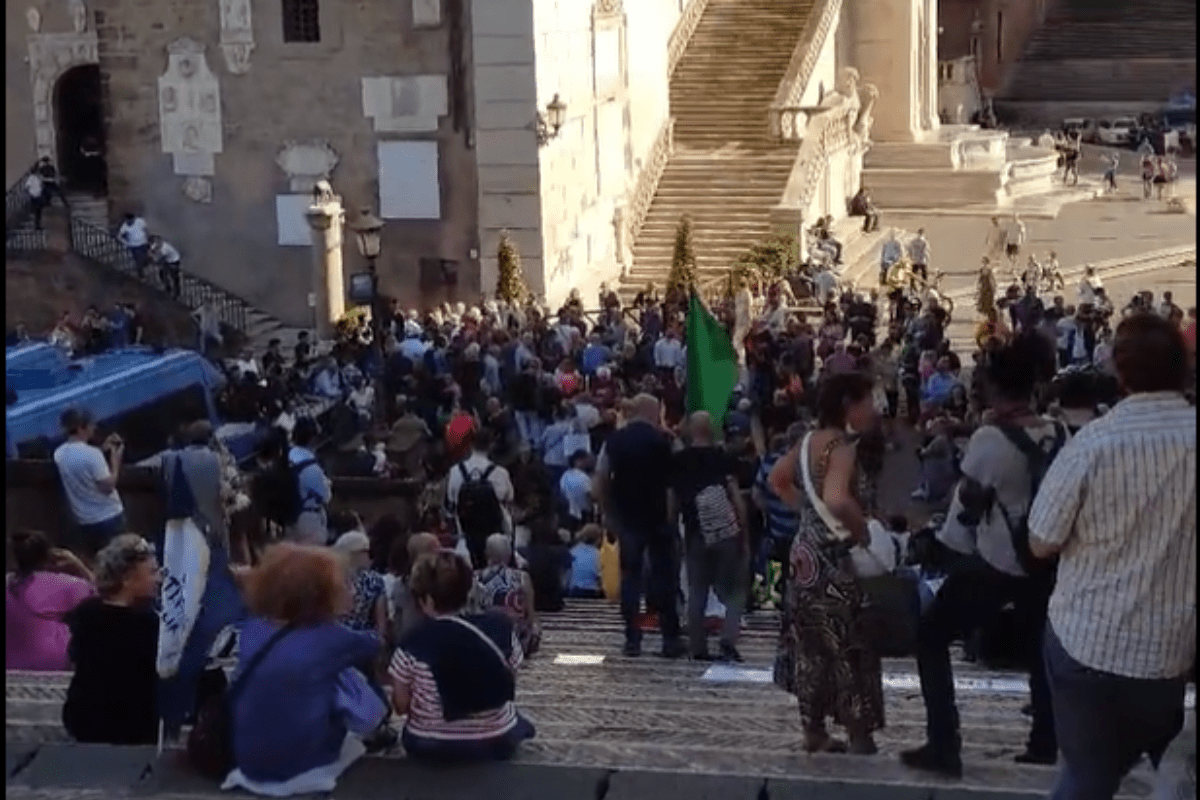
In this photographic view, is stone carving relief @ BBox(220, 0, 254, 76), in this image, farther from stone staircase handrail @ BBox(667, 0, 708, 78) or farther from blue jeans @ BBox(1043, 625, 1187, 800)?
blue jeans @ BBox(1043, 625, 1187, 800)

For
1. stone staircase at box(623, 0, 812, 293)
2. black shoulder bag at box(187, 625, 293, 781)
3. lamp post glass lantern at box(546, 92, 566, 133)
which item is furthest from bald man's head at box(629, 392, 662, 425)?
stone staircase at box(623, 0, 812, 293)

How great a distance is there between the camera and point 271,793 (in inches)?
287

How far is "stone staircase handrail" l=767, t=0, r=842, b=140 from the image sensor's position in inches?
1407

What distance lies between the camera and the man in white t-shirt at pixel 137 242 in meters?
30.8

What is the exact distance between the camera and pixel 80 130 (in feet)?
110

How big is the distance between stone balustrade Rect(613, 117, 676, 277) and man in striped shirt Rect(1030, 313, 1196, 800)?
27117 mm

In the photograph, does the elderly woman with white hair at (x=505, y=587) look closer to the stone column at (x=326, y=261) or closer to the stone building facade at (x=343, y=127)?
the stone column at (x=326, y=261)

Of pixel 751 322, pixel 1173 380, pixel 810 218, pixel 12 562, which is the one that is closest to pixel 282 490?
pixel 12 562

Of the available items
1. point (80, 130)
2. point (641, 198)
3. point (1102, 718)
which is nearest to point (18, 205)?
point (80, 130)

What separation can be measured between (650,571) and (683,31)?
27209 millimetres

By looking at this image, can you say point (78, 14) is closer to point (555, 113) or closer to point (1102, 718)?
point (555, 113)

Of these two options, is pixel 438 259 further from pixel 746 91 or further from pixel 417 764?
pixel 417 764

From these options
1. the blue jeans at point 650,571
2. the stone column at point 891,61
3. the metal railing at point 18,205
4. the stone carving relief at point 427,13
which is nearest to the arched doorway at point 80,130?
the metal railing at point 18,205

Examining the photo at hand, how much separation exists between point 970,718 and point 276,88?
2296 centimetres
